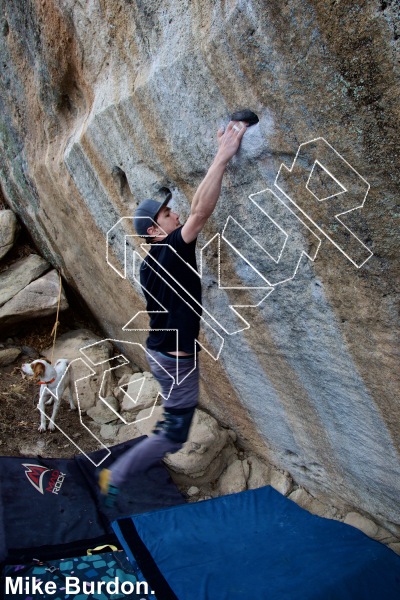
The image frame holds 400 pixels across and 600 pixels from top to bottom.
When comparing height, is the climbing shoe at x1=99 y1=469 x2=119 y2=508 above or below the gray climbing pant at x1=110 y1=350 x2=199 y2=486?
below

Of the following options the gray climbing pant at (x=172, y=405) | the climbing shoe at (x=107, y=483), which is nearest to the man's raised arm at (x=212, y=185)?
the gray climbing pant at (x=172, y=405)

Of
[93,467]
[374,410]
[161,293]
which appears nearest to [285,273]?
[161,293]

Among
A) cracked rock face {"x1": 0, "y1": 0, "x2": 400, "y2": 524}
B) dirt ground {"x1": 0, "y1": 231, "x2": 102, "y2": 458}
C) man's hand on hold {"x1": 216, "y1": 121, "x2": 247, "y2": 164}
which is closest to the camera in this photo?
cracked rock face {"x1": 0, "y1": 0, "x2": 400, "y2": 524}

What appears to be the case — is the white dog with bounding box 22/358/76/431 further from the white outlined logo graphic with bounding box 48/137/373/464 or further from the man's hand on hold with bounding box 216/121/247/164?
the man's hand on hold with bounding box 216/121/247/164

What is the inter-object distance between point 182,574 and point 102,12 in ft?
10.3

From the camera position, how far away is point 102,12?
320cm

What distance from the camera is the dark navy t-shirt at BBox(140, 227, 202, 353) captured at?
2709 millimetres

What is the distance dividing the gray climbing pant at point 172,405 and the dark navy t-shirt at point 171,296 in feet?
0.23

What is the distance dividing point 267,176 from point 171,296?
2.36 feet

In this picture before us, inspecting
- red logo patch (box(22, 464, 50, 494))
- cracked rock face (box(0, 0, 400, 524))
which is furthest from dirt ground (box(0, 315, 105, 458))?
cracked rock face (box(0, 0, 400, 524))

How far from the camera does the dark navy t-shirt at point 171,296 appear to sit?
107 inches

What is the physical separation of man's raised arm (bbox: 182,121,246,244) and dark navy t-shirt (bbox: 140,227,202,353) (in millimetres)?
172

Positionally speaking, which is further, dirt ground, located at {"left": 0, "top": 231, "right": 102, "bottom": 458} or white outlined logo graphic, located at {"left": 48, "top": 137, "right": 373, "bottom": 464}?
dirt ground, located at {"left": 0, "top": 231, "right": 102, "bottom": 458}

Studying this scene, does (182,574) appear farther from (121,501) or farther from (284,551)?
(121,501)
